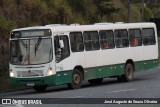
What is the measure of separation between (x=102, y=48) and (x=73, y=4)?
65.4 ft

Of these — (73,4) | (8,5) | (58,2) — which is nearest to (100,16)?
(73,4)

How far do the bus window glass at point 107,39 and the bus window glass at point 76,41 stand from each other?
67.3 inches

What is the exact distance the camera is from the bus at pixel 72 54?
24.0m

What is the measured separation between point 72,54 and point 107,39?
3163 mm

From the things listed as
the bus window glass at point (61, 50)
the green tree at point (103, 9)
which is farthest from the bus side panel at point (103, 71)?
the green tree at point (103, 9)

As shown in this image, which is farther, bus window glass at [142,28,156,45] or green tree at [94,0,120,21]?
green tree at [94,0,120,21]

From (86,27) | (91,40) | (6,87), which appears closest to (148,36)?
(91,40)

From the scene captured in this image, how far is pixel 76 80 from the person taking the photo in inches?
995

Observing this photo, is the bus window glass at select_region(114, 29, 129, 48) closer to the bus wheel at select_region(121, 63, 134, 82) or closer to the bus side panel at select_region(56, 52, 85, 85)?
the bus wheel at select_region(121, 63, 134, 82)

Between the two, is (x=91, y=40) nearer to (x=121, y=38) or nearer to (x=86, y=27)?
A: (x=86, y=27)

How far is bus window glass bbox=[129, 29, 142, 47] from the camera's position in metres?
29.5

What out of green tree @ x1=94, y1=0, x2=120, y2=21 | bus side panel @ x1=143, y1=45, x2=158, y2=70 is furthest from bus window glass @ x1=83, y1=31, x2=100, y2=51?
green tree @ x1=94, y1=0, x2=120, y2=21

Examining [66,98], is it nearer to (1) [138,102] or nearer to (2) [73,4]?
(1) [138,102]

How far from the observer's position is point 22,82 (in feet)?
79.5
